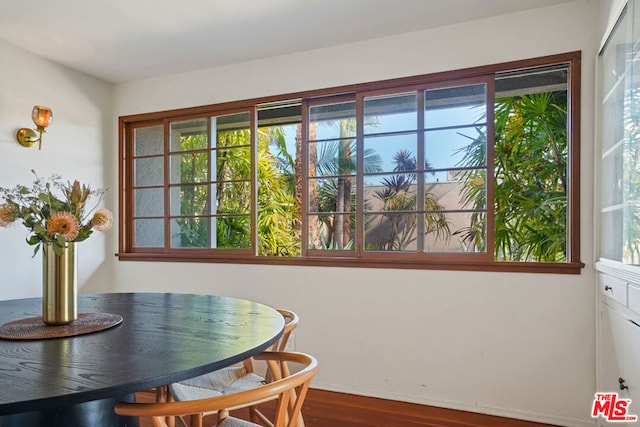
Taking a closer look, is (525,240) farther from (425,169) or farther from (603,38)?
(603,38)

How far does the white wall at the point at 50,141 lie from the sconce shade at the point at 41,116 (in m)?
0.12

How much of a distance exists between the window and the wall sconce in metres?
0.76

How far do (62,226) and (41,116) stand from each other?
1976 mm

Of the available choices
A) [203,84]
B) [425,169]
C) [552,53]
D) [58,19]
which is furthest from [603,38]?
[58,19]

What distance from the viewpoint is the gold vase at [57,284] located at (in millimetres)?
1519

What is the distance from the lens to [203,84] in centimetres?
340

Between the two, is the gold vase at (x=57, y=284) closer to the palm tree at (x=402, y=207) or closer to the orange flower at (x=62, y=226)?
the orange flower at (x=62, y=226)

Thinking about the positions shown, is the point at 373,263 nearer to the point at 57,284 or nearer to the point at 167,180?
the point at 57,284

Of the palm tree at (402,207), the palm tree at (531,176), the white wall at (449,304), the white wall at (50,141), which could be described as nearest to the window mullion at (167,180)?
the white wall at (50,141)

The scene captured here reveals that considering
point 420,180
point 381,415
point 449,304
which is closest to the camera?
point 381,415

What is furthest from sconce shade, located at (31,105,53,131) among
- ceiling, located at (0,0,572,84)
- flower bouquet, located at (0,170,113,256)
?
flower bouquet, located at (0,170,113,256)

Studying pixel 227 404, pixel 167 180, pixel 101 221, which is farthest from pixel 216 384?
pixel 167 180

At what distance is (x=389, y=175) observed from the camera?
112 inches

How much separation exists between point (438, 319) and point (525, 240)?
4.95 ft
